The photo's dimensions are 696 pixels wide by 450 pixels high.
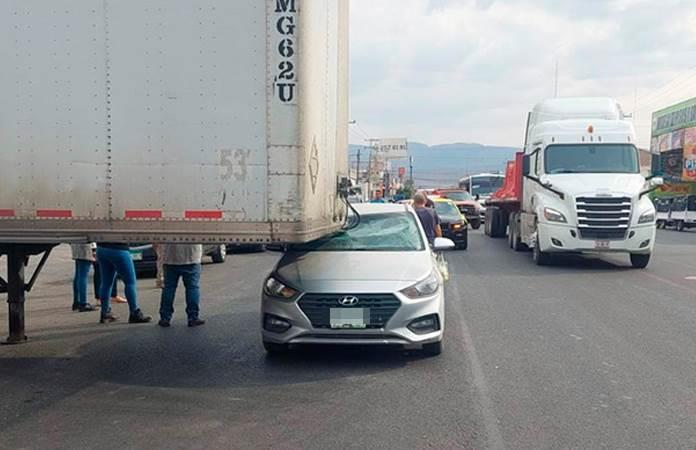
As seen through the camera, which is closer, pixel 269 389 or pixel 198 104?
pixel 198 104

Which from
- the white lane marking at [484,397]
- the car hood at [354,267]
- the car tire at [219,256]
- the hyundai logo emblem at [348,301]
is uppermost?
the car hood at [354,267]

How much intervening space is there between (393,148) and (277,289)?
69222mm

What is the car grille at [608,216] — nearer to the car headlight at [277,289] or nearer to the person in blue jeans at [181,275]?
the person in blue jeans at [181,275]

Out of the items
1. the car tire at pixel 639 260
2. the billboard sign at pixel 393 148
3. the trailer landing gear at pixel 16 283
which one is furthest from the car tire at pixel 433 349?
the billboard sign at pixel 393 148

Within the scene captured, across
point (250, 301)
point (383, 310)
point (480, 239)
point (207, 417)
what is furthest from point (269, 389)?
point (480, 239)

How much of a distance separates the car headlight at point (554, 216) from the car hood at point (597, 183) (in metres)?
0.46

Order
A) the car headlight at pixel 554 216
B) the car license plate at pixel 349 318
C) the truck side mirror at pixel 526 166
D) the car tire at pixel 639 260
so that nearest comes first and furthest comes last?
the car license plate at pixel 349 318, the car headlight at pixel 554 216, the car tire at pixel 639 260, the truck side mirror at pixel 526 166

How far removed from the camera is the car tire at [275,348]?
716 cm

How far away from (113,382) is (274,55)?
10.6 feet

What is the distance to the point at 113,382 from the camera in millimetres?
6520

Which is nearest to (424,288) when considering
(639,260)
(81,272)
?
(81,272)

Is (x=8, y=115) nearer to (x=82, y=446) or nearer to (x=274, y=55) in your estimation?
(x=274, y=55)

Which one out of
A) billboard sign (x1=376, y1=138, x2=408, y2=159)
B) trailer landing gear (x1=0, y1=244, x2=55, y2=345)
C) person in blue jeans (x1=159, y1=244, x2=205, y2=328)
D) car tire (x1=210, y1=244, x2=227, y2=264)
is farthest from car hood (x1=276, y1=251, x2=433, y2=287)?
billboard sign (x1=376, y1=138, x2=408, y2=159)

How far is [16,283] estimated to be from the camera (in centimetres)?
787
